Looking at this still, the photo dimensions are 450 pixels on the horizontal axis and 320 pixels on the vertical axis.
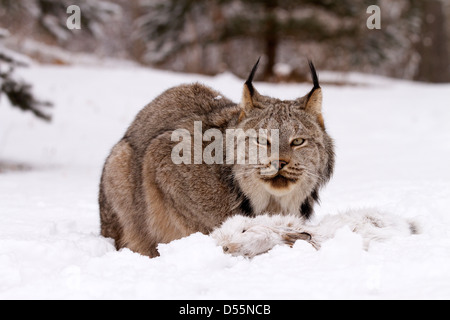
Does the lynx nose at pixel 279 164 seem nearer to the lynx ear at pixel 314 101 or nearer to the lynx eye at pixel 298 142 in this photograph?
the lynx eye at pixel 298 142

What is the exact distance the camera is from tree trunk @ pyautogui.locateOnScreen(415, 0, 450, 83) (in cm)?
2047

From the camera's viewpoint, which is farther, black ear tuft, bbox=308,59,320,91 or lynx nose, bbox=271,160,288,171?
black ear tuft, bbox=308,59,320,91

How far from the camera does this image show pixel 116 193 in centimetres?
440

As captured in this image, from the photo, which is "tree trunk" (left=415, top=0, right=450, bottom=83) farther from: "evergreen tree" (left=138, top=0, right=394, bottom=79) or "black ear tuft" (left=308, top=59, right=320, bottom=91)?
"black ear tuft" (left=308, top=59, right=320, bottom=91)

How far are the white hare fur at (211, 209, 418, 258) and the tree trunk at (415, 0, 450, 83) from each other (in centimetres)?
1860

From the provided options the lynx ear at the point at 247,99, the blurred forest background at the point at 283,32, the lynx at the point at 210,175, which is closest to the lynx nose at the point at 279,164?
the lynx at the point at 210,175

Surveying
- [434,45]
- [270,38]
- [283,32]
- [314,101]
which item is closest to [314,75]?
[314,101]

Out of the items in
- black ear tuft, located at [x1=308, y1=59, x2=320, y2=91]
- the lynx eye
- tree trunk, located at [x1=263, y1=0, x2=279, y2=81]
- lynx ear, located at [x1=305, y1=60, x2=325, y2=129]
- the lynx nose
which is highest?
tree trunk, located at [x1=263, y1=0, x2=279, y2=81]

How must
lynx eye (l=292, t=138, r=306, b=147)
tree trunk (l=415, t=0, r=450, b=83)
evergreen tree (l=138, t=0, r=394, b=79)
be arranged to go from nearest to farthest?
lynx eye (l=292, t=138, r=306, b=147), evergreen tree (l=138, t=0, r=394, b=79), tree trunk (l=415, t=0, r=450, b=83)

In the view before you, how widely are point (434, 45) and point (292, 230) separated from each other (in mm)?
19241

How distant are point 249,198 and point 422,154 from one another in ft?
17.4

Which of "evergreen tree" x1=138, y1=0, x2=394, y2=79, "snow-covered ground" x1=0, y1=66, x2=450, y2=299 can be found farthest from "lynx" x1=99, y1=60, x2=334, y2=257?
"evergreen tree" x1=138, y1=0, x2=394, y2=79

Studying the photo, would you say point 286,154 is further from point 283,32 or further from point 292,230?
point 283,32

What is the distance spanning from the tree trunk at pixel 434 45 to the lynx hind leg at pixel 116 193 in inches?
718
